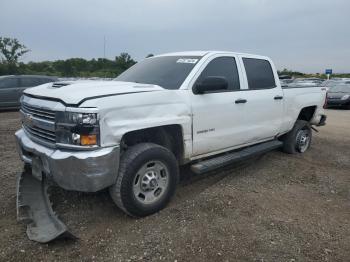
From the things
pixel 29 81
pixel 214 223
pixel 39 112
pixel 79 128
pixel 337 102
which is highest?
pixel 29 81

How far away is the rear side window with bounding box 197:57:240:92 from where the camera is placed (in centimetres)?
483

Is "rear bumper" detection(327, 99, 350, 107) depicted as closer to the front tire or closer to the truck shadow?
the truck shadow

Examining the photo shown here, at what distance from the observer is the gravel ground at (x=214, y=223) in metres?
3.33

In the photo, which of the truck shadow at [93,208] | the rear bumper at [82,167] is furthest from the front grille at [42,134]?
the truck shadow at [93,208]

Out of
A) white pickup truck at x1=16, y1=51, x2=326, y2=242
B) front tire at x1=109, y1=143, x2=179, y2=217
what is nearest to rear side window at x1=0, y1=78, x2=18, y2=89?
white pickup truck at x1=16, y1=51, x2=326, y2=242

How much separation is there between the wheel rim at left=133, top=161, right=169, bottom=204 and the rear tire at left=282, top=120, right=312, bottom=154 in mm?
3648

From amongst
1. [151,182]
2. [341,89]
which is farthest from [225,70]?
[341,89]

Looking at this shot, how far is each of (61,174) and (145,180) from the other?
940 mm

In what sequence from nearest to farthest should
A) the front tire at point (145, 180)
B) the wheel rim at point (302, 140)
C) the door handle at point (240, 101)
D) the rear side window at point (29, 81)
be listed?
the front tire at point (145, 180) < the door handle at point (240, 101) < the wheel rim at point (302, 140) < the rear side window at point (29, 81)

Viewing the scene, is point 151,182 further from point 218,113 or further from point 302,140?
point 302,140

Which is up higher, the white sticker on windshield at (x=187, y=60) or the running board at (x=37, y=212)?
the white sticker on windshield at (x=187, y=60)

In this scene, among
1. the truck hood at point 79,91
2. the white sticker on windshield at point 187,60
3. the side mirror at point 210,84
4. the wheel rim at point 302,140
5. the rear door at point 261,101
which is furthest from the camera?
the wheel rim at point 302,140

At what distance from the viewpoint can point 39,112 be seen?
381 centimetres

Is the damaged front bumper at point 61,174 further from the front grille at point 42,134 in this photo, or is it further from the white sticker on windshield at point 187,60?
the white sticker on windshield at point 187,60
